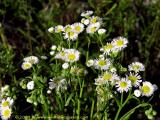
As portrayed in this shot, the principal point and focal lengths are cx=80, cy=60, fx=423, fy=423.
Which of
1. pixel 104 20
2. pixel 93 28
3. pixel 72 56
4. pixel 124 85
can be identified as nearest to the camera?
pixel 124 85

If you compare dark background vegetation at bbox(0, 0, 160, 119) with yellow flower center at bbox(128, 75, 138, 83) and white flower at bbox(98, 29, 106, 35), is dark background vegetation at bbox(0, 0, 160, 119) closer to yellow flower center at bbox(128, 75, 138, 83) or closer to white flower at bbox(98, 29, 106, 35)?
white flower at bbox(98, 29, 106, 35)

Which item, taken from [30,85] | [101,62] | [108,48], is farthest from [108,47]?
[30,85]

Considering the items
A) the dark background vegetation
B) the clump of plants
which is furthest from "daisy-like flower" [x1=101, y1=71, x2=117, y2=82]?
the dark background vegetation

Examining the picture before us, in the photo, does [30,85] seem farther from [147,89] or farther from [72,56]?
[147,89]

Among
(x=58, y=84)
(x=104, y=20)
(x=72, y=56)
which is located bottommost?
(x=58, y=84)

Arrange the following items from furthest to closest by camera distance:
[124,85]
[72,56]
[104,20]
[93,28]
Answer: [104,20], [93,28], [72,56], [124,85]

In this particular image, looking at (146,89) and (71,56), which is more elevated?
(71,56)

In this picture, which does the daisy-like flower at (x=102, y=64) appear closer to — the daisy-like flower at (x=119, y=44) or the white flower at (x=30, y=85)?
the daisy-like flower at (x=119, y=44)

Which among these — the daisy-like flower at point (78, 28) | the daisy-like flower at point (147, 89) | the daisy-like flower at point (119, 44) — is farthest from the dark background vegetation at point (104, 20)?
the daisy-like flower at point (147, 89)
